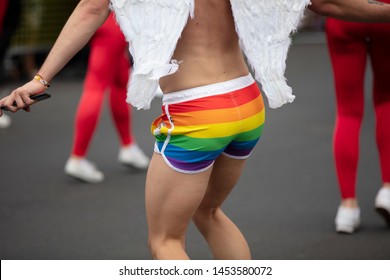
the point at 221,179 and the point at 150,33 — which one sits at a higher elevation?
the point at 150,33

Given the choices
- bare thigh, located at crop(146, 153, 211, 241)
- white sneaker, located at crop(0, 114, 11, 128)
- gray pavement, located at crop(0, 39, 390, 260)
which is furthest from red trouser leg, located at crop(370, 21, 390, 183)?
white sneaker, located at crop(0, 114, 11, 128)

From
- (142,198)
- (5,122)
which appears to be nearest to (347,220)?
(142,198)

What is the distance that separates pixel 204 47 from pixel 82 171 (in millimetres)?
3414

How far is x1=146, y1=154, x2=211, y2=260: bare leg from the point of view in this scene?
10.3 ft

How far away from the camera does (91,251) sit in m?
4.79

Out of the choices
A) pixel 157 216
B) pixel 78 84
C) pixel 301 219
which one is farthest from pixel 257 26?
pixel 78 84

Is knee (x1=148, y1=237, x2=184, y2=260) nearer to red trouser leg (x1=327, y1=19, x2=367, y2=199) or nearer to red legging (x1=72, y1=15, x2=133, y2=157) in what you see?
red trouser leg (x1=327, y1=19, x2=367, y2=199)

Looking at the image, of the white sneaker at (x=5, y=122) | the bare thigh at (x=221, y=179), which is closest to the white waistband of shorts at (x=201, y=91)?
the bare thigh at (x=221, y=179)

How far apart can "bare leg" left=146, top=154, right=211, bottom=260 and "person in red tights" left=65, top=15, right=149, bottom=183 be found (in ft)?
10.0

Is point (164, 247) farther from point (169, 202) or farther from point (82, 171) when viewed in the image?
point (82, 171)

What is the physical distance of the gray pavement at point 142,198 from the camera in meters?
4.81

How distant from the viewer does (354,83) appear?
4.82 m

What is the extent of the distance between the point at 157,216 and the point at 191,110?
42 centimetres
